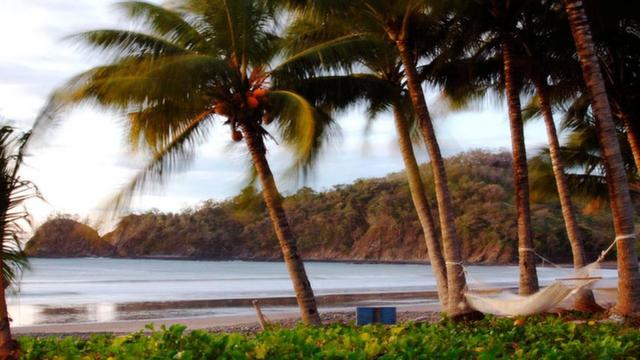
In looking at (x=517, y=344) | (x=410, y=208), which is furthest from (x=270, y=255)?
(x=517, y=344)

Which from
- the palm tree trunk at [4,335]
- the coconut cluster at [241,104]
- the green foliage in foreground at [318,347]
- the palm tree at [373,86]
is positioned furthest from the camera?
the palm tree at [373,86]

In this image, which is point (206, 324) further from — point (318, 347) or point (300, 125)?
point (318, 347)

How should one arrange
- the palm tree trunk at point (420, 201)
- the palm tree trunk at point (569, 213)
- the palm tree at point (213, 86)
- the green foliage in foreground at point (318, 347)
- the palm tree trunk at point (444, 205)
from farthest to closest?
the palm tree trunk at point (569, 213)
the palm tree trunk at point (420, 201)
the palm tree trunk at point (444, 205)
the palm tree at point (213, 86)
the green foliage in foreground at point (318, 347)

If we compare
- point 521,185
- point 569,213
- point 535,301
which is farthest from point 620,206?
point 569,213

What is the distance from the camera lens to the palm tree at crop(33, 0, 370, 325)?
398 inches

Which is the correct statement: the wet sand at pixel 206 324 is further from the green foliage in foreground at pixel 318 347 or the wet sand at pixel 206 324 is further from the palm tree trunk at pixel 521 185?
the green foliage in foreground at pixel 318 347

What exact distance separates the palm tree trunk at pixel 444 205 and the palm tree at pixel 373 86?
0.72 metres

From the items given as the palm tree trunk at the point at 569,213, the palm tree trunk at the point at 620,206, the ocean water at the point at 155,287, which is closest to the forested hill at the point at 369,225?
the ocean water at the point at 155,287

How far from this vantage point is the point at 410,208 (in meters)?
70.6

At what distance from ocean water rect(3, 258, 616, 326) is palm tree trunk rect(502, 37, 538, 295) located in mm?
889

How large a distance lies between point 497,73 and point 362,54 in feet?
11.7

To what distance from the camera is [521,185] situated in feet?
39.8

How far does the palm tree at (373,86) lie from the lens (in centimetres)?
1196

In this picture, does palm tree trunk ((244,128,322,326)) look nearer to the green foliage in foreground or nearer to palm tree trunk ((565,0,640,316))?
palm tree trunk ((565,0,640,316))
